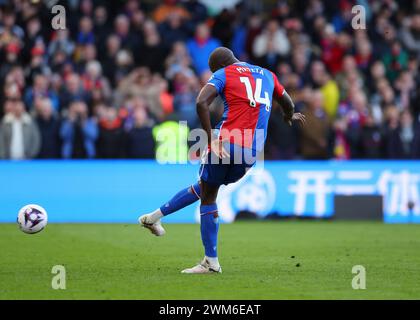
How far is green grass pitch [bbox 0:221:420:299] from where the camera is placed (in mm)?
9078

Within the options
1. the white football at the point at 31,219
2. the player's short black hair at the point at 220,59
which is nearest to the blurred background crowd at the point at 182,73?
the white football at the point at 31,219

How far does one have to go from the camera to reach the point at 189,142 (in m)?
19.0

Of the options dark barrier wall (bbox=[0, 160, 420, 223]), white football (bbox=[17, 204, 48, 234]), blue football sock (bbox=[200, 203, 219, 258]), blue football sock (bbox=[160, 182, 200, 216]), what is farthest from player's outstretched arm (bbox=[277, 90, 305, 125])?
dark barrier wall (bbox=[0, 160, 420, 223])

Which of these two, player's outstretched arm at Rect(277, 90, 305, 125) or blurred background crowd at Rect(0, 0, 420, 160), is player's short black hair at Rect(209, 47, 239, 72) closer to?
player's outstretched arm at Rect(277, 90, 305, 125)

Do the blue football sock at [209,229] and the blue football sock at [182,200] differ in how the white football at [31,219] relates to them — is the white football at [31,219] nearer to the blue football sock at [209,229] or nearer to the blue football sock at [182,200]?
the blue football sock at [182,200]

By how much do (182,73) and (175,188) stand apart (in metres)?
3.00

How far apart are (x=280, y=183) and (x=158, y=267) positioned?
26.3 feet

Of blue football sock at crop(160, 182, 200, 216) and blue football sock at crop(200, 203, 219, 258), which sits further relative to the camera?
blue football sock at crop(160, 182, 200, 216)

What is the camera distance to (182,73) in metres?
20.4

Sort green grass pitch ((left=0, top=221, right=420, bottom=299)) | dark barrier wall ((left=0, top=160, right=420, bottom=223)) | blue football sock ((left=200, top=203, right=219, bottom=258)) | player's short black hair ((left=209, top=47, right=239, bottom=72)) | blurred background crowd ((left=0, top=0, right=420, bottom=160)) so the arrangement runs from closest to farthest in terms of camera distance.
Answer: green grass pitch ((left=0, top=221, right=420, bottom=299))
blue football sock ((left=200, top=203, right=219, bottom=258))
player's short black hair ((left=209, top=47, right=239, bottom=72))
dark barrier wall ((left=0, top=160, right=420, bottom=223))
blurred background crowd ((left=0, top=0, right=420, bottom=160))

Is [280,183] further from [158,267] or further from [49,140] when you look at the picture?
[158,267]

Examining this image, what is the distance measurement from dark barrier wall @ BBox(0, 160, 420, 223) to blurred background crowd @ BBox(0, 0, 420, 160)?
57 cm

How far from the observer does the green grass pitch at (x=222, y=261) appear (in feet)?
29.8
